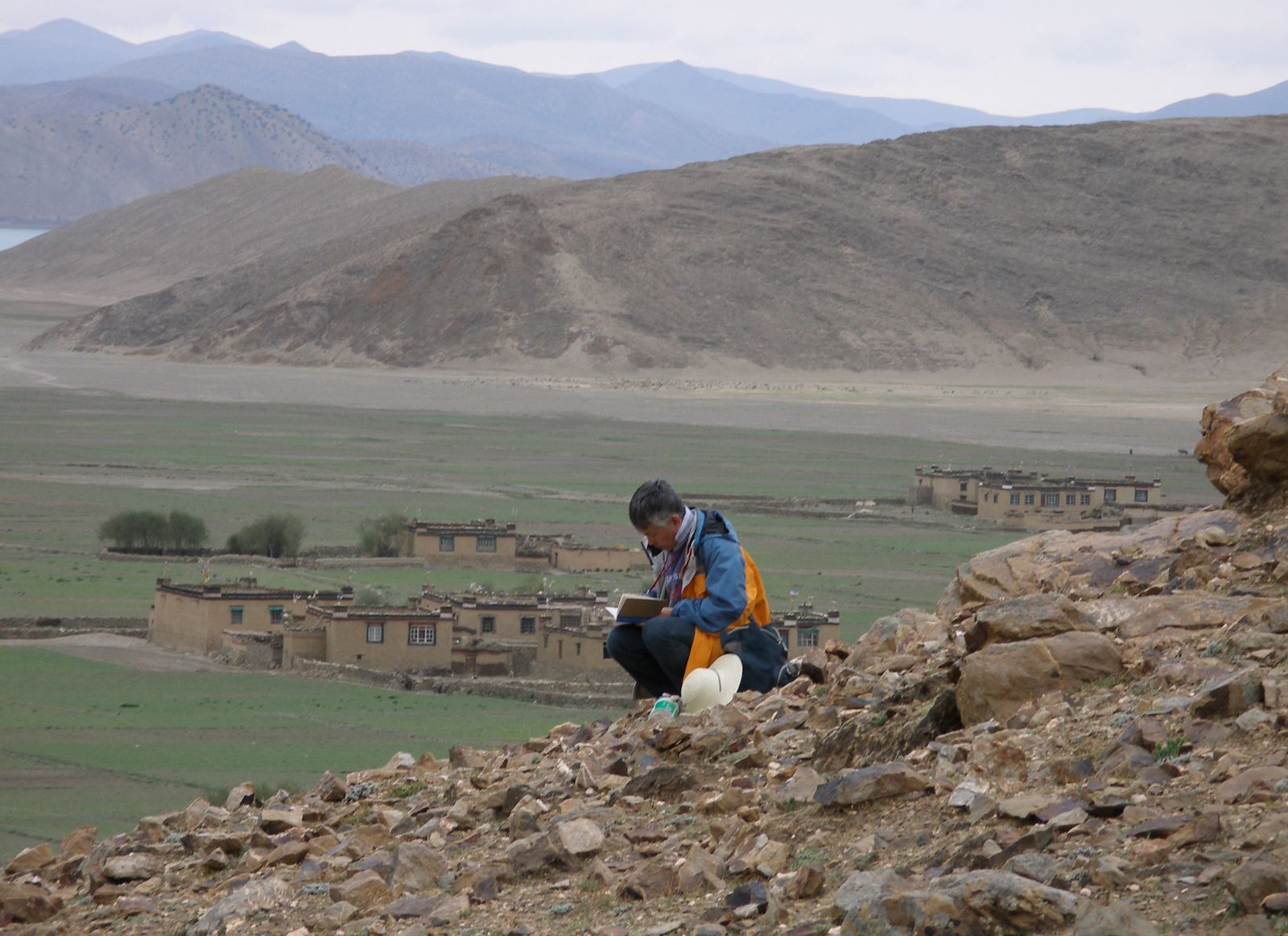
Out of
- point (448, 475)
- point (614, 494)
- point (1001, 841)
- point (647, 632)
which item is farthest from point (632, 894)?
point (448, 475)

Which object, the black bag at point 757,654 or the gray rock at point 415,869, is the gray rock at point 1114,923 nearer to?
the gray rock at point 415,869

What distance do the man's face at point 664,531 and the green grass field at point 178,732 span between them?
1104cm

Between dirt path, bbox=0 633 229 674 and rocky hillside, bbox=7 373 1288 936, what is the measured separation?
84.4ft

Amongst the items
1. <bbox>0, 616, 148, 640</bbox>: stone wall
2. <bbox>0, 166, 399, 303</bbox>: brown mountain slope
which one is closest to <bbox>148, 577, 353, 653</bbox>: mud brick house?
<bbox>0, 616, 148, 640</bbox>: stone wall

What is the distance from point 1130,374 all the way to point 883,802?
329ft

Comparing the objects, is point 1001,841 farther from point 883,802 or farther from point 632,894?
point 632,894

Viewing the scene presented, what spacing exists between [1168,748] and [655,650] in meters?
2.42

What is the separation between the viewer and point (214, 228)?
158 meters

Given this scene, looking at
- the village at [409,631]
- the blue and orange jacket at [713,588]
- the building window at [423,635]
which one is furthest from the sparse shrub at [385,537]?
the blue and orange jacket at [713,588]

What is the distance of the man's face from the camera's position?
6.68 meters

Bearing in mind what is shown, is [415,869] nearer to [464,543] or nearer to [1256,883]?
[1256,883]

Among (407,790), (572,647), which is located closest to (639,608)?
(407,790)

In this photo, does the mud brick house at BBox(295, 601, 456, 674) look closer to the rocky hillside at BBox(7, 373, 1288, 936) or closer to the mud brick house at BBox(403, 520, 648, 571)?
the mud brick house at BBox(403, 520, 648, 571)

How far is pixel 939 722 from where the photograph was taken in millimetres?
5773
